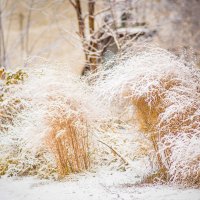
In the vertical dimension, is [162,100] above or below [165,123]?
above

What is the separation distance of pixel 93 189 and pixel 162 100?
1.33m

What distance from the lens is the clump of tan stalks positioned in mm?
4117

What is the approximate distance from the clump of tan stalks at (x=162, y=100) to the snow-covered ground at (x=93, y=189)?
22 centimetres

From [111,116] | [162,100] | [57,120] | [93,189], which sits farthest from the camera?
[111,116]

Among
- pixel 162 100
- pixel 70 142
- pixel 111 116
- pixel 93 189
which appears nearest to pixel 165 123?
pixel 162 100

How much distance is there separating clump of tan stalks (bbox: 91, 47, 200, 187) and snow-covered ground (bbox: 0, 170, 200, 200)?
0.72ft

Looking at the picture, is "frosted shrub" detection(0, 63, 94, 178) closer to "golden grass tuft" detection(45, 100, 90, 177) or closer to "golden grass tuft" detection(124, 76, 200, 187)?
"golden grass tuft" detection(45, 100, 90, 177)

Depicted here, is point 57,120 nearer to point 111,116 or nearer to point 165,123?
point 111,116

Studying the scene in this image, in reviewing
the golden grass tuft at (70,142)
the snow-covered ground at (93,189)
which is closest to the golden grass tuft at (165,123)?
the snow-covered ground at (93,189)

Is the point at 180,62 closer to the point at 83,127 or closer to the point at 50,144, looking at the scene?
the point at 83,127

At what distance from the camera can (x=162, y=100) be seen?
4.30 metres

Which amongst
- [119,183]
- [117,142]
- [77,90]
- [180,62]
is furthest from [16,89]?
[180,62]

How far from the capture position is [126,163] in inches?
208

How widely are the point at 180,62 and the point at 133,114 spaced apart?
852 millimetres
